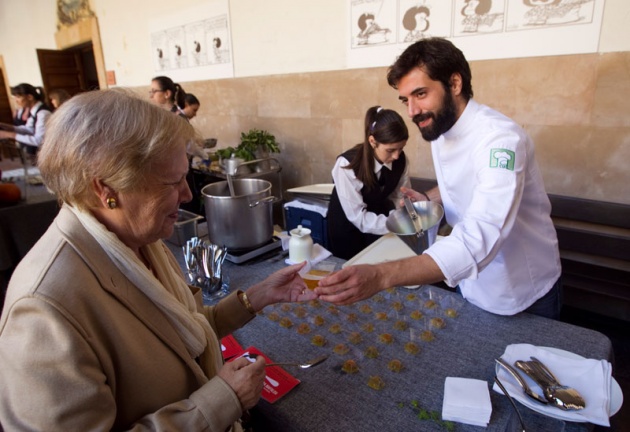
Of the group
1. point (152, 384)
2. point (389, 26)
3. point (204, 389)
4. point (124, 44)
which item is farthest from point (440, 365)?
point (124, 44)

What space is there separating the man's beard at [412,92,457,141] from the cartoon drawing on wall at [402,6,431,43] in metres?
1.77

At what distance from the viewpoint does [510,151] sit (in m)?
1.31

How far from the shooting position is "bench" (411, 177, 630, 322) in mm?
2496

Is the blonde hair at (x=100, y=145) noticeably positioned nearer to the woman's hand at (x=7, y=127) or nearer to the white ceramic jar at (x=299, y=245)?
the white ceramic jar at (x=299, y=245)

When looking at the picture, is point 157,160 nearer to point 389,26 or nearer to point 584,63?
point 584,63

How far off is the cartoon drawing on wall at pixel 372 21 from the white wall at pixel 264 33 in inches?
5.9

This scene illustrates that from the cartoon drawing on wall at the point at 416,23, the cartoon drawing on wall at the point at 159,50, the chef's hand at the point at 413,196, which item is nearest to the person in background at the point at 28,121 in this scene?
the cartoon drawing on wall at the point at 159,50

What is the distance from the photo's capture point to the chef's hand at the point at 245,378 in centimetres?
90

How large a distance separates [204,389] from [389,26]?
324 centimetres

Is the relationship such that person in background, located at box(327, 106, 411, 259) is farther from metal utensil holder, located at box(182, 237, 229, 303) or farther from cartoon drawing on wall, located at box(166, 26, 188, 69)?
cartoon drawing on wall, located at box(166, 26, 188, 69)

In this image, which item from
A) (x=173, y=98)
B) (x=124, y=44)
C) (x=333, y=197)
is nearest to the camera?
(x=333, y=197)

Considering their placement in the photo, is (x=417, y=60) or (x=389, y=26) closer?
(x=417, y=60)

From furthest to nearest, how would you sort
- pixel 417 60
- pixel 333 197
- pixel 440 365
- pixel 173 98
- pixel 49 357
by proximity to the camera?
pixel 173 98
pixel 333 197
pixel 417 60
pixel 440 365
pixel 49 357

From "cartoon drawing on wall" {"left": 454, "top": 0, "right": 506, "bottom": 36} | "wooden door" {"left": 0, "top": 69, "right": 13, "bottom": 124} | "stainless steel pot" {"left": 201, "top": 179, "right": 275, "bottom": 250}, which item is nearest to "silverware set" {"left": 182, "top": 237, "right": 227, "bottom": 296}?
"stainless steel pot" {"left": 201, "top": 179, "right": 275, "bottom": 250}
